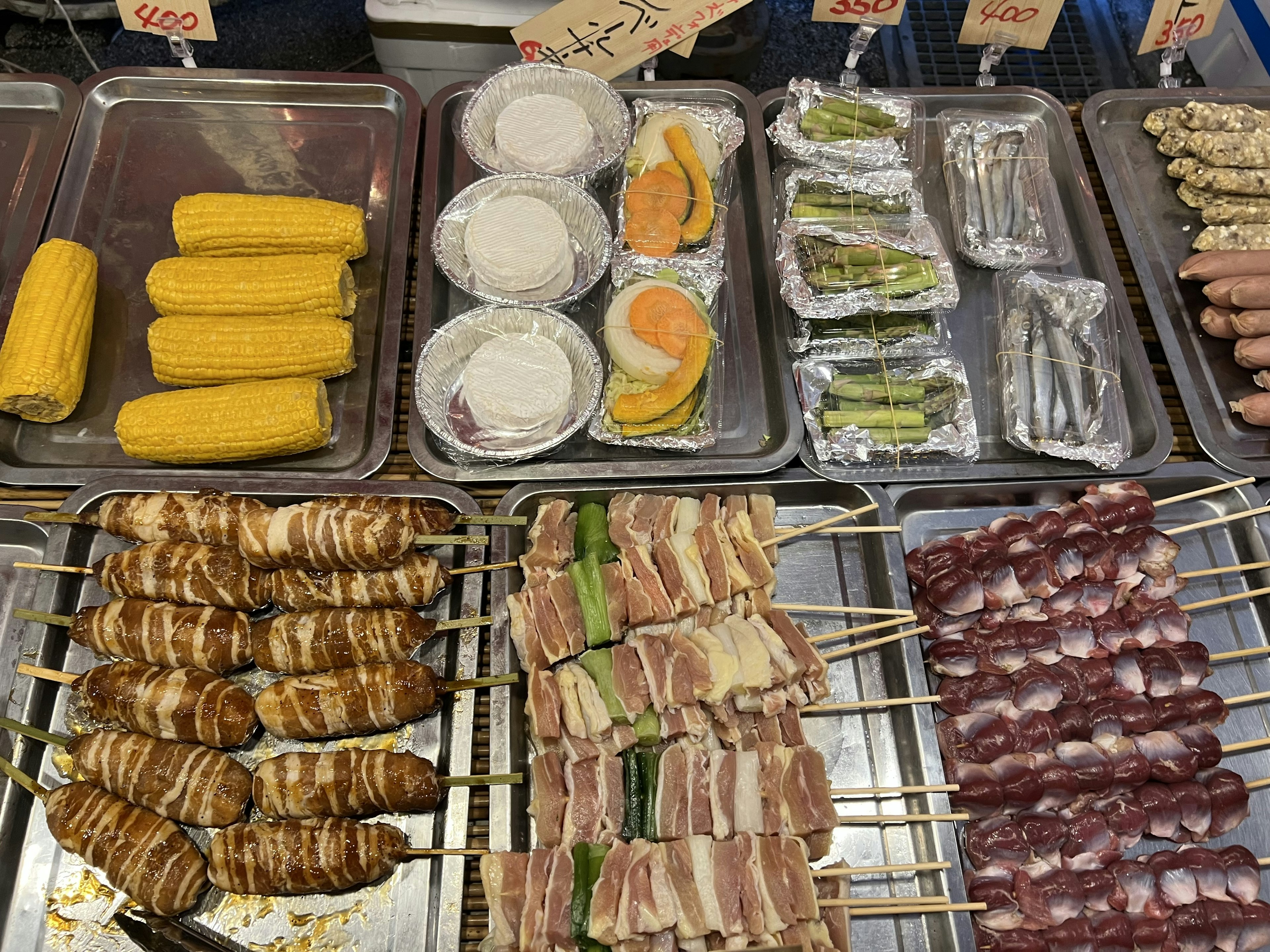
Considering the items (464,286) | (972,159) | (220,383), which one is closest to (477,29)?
(464,286)

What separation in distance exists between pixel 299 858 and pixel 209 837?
1.80ft

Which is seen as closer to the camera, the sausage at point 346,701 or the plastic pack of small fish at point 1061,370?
the sausage at point 346,701

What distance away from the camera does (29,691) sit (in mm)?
3369

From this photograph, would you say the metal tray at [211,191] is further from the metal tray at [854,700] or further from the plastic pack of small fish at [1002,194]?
the plastic pack of small fish at [1002,194]

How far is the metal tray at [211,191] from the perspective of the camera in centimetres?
393

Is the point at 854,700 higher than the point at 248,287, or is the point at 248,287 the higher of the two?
the point at 248,287

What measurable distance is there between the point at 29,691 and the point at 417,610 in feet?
5.22

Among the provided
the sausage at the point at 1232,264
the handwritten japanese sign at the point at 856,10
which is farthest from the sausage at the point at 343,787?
the sausage at the point at 1232,264

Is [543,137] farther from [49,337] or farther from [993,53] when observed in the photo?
[993,53]

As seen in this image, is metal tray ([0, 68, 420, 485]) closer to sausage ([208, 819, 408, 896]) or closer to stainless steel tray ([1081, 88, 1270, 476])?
sausage ([208, 819, 408, 896])

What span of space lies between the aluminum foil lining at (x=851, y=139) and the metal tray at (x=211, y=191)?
2.21m

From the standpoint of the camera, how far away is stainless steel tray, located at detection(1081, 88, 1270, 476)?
4.24 m

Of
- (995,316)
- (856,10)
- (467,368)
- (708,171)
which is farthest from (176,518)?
(856,10)

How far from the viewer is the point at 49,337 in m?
3.76
